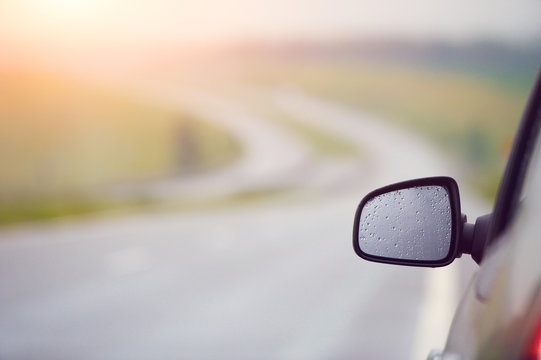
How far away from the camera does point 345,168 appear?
31297 millimetres

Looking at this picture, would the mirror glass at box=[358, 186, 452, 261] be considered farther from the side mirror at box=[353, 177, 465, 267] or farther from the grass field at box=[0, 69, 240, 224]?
the grass field at box=[0, 69, 240, 224]

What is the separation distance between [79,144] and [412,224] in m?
24.0

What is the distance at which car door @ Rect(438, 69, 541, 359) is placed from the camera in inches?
40.6

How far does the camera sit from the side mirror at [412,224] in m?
1.62

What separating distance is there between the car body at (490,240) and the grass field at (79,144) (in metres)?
16.8

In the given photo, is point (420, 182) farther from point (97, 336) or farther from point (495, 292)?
point (97, 336)

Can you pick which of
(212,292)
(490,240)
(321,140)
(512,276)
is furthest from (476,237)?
(321,140)

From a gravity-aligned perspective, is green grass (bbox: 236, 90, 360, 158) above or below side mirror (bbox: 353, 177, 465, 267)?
below

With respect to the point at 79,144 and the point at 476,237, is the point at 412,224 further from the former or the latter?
the point at 79,144

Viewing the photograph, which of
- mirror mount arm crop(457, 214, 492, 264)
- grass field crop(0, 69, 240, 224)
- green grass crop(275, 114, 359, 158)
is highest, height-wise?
mirror mount arm crop(457, 214, 492, 264)

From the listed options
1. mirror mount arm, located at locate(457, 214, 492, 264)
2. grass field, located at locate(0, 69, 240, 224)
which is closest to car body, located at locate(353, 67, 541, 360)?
mirror mount arm, located at locate(457, 214, 492, 264)

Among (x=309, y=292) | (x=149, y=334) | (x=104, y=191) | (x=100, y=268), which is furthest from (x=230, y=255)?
(x=104, y=191)

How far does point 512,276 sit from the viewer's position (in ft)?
3.99

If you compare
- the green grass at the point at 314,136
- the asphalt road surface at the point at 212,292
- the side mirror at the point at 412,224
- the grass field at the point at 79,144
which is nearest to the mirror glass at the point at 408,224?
the side mirror at the point at 412,224
